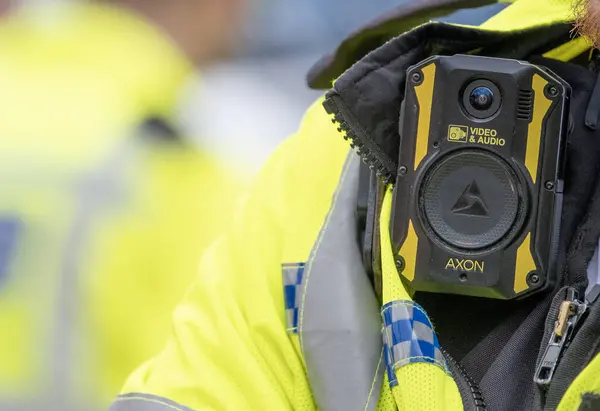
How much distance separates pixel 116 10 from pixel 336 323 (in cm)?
122

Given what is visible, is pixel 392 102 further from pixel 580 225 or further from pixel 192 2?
pixel 192 2

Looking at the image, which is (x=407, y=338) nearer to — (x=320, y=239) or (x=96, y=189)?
(x=320, y=239)

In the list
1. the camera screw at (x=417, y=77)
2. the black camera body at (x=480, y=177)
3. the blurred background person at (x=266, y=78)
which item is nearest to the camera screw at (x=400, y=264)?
the black camera body at (x=480, y=177)

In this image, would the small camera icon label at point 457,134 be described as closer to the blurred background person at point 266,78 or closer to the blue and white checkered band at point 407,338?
the blue and white checkered band at point 407,338

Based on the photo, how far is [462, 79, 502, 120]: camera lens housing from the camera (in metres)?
0.57

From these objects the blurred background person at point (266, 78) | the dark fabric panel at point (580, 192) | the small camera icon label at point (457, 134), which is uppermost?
the blurred background person at point (266, 78)

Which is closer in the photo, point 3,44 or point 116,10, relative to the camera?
point 3,44

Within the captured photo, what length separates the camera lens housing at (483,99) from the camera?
0.57 metres

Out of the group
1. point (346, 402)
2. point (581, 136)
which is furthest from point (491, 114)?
point (346, 402)

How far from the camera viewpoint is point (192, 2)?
1.91 metres

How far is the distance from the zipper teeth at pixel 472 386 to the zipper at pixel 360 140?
0.11 metres

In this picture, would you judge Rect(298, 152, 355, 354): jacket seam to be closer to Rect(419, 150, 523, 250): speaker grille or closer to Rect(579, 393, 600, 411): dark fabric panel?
Rect(419, 150, 523, 250): speaker grille

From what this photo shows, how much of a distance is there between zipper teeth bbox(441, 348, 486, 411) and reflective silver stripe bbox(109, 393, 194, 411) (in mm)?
170

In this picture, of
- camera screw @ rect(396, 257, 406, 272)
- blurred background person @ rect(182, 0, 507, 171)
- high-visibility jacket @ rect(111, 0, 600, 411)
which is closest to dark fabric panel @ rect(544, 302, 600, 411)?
high-visibility jacket @ rect(111, 0, 600, 411)
